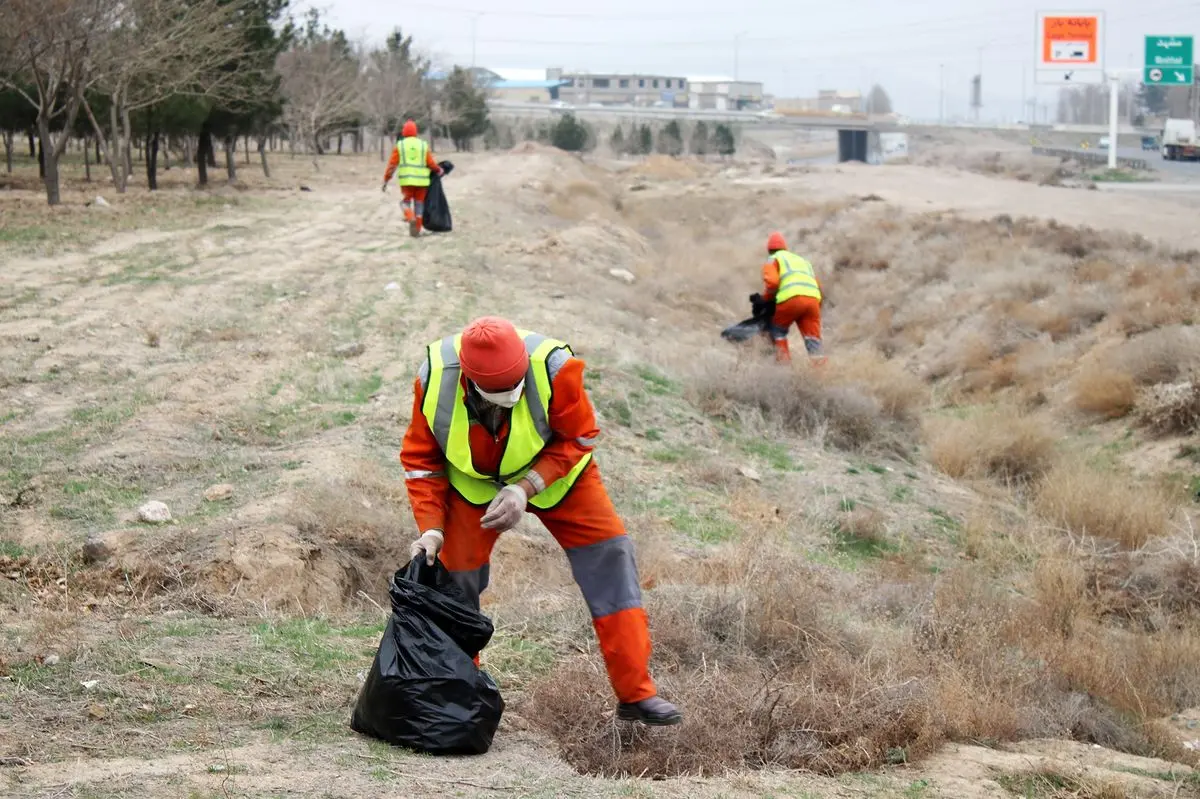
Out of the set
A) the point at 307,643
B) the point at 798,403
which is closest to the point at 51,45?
the point at 798,403

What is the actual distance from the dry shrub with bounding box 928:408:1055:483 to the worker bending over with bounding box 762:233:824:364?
1.81 meters

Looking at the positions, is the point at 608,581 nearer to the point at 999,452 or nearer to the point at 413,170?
the point at 999,452

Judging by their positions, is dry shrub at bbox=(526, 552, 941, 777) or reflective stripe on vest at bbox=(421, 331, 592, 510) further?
dry shrub at bbox=(526, 552, 941, 777)

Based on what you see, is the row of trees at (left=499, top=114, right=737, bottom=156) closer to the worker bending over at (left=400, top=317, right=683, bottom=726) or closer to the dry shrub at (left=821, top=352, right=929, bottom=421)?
the dry shrub at (left=821, top=352, right=929, bottom=421)

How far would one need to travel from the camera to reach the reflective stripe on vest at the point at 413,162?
738 inches

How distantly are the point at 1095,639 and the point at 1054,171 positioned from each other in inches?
1934

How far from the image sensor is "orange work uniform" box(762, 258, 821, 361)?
13.7 metres

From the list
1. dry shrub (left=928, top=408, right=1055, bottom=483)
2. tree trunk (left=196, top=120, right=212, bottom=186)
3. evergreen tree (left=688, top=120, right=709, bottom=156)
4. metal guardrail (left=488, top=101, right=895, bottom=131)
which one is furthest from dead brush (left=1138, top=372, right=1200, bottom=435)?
metal guardrail (left=488, top=101, right=895, bottom=131)

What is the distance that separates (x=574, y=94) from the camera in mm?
168125

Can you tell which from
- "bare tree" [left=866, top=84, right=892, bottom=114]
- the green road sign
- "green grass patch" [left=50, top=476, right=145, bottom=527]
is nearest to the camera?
"green grass patch" [left=50, top=476, right=145, bottom=527]

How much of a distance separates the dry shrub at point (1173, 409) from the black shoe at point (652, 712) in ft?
29.9

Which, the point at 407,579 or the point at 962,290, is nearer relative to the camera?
the point at 407,579

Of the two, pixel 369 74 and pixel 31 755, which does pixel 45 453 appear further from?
pixel 369 74

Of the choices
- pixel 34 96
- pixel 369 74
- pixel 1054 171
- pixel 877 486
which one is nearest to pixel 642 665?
pixel 877 486
